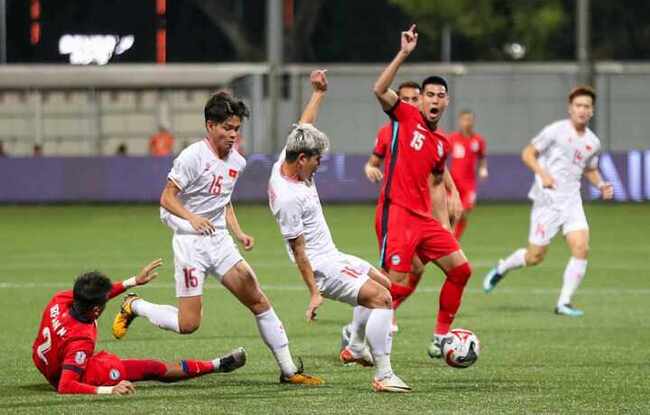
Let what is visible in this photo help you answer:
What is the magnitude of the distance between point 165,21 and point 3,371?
40.3 meters

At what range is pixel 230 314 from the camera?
589 inches

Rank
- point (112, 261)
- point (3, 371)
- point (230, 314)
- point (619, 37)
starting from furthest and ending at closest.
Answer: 1. point (619, 37)
2. point (112, 261)
3. point (230, 314)
4. point (3, 371)

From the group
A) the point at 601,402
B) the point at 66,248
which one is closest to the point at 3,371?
the point at 601,402

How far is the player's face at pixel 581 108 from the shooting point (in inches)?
582

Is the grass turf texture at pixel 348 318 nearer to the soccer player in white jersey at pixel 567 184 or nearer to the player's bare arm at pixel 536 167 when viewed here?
the soccer player in white jersey at pixel 567 184

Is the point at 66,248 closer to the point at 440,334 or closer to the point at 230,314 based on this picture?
the point at 230,314

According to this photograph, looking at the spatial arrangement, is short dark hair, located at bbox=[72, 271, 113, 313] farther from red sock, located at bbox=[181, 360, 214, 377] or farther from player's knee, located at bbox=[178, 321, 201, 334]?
red sock, located at bbox=[181, 360, 214, 377]

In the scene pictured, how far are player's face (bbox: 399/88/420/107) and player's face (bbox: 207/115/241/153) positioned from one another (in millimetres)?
2854

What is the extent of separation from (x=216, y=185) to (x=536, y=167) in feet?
17.9

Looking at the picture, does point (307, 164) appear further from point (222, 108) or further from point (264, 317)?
point (264, 317)

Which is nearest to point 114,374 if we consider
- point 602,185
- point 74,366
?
point 74,366

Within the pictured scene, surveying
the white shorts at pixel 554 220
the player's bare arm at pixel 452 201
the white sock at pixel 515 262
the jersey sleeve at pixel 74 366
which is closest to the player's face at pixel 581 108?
the white shorts at pixel 554 220

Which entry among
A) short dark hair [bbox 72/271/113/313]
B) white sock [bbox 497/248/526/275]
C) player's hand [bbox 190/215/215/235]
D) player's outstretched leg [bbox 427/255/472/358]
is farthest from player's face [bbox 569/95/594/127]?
short dark hair [bbox 72/271/113/313]

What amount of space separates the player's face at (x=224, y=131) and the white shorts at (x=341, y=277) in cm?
107
